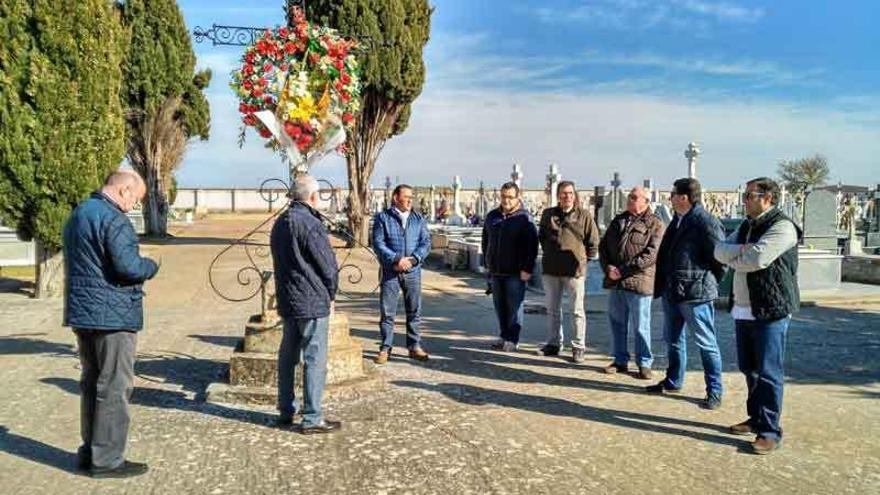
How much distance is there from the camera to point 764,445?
4609 mm

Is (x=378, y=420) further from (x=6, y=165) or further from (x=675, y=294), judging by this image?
(x=6, y=165)

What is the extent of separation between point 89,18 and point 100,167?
7.44ft

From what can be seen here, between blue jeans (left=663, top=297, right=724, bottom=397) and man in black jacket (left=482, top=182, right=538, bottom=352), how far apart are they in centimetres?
192

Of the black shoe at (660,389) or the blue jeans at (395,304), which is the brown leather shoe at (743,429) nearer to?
the black shoe at (660,389)

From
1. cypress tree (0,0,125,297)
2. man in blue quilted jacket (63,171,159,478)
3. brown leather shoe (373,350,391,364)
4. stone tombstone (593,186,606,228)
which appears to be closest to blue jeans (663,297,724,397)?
brown leather shoe (373,350,391,364)

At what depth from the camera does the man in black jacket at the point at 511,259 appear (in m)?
7.65

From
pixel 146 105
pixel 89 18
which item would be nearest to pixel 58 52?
pixel 89 18

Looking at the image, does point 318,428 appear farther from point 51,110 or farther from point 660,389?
point 51,110

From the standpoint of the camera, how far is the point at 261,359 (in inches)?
229

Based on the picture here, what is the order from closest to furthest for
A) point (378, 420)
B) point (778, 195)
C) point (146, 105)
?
1. point (778, 195)
2. point (378, 420)
3. point (146, 105)

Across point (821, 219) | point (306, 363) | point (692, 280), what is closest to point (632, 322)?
point (692, 280)

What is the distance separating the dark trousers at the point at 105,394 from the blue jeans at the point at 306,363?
→ 1.10 m

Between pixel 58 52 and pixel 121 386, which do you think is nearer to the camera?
pixel 121 386

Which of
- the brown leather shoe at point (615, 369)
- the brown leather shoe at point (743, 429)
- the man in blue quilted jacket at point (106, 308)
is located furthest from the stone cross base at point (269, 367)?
the brown leather shoe at point (743, 429)
